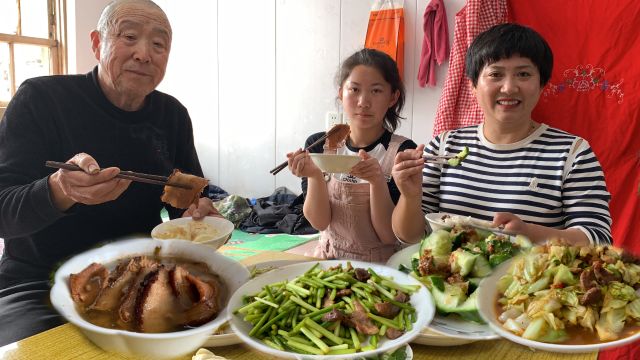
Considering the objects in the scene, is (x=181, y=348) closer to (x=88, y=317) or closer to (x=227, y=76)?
(x=88, y=317)

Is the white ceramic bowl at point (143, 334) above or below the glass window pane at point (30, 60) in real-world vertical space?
below

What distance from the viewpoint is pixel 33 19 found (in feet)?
8.80

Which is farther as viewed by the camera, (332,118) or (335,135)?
(332,118)

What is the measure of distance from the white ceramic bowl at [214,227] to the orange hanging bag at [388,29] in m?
2.29

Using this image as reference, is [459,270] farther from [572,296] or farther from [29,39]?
[29,39]

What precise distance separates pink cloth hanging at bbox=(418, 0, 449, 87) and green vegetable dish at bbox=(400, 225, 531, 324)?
85.7 inches

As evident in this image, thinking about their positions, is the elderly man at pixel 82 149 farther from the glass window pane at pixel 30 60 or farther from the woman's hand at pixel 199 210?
the glass window pane at pixel 30 60

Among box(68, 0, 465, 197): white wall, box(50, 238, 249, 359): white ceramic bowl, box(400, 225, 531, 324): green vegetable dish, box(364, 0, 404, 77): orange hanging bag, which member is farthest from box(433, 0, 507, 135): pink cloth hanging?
box(50, 238, 249, 359): white ceramic bowl

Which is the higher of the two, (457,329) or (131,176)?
(131,176)

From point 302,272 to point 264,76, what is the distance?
10.3ft

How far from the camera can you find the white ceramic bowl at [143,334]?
405 mm

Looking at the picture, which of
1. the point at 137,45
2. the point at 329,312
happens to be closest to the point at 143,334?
the point at 329,312

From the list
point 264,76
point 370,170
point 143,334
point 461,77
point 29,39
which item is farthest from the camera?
point 264,76

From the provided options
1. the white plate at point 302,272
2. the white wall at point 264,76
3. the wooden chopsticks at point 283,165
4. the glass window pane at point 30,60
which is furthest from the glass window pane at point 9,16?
the white plate at point 302,272
